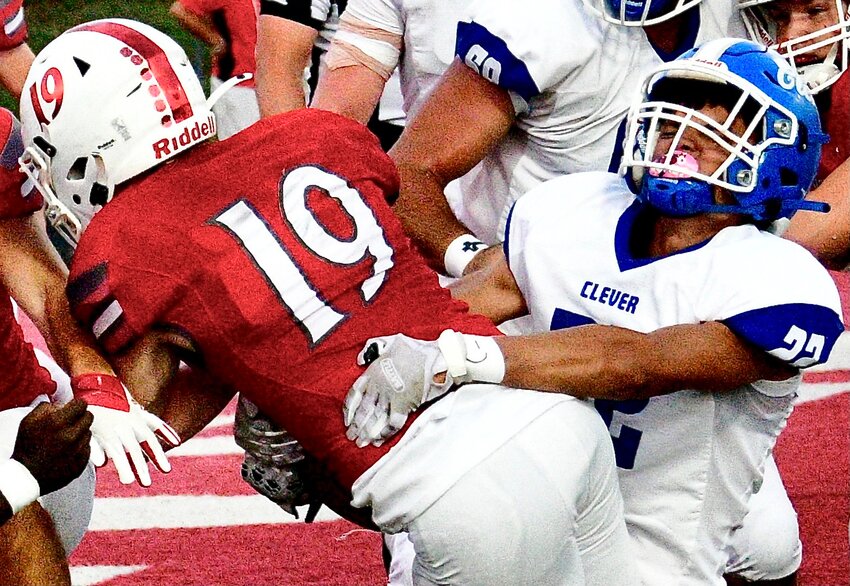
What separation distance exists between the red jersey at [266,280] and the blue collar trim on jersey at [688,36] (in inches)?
37.5

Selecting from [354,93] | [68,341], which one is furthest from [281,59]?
[68,341]

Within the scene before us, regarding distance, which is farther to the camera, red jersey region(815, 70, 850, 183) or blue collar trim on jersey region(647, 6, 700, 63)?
red jersey region(815, 70, 850, 183)

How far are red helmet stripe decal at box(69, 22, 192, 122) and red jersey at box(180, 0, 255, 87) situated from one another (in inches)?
111

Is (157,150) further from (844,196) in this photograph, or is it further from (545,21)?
(844,196)

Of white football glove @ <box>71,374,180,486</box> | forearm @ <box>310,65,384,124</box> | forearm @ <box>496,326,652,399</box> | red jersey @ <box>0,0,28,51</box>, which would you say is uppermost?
forearm @ <box>496,326,652,399</box>

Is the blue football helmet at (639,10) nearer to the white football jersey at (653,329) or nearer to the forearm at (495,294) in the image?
the white football jersey at (653,329)

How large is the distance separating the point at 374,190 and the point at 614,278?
1.44ft

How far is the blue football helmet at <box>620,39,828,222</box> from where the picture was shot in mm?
2385

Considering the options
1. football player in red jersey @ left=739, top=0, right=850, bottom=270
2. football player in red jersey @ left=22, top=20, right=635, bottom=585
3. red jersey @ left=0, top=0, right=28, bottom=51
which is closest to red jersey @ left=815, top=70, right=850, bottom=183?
football player in red jersey @ left=739, top=0, right=850, bottom=270

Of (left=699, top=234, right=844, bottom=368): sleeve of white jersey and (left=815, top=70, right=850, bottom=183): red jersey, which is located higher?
(left=699, top=234, right=844, bottom=368): sleeve of white jersey

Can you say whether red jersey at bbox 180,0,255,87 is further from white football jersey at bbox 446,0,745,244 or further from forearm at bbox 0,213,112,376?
forearm at bbox 0,213,112,376

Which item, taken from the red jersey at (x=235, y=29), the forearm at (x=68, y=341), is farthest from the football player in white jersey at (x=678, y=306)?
the red jersey at (x=235, y=29)

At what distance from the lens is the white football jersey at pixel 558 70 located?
293 centimetres

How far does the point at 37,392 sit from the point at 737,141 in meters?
1.39
